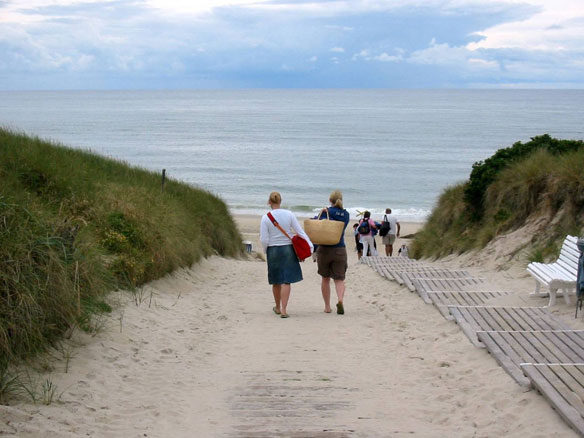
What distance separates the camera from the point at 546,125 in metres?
110

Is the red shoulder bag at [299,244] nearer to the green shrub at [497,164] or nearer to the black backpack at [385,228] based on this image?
the green shrub at [497,164]

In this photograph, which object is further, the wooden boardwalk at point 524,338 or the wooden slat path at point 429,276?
the wooden slat path at point 429,276

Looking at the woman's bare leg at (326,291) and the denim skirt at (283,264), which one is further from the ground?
the denim skirt at (283,264)

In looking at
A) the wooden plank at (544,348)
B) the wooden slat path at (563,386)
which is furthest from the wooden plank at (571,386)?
the wooden plank at (544,348)

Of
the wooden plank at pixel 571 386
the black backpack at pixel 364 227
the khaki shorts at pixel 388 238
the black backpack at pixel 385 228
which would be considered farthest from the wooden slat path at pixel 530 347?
the khaki shorts at pixel 388 238

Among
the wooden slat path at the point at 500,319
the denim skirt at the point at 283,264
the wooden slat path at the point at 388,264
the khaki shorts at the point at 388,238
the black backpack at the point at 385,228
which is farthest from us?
the khaki shorts at the point at 388,238

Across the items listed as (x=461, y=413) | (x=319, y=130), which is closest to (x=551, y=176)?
(x=461, y=413)

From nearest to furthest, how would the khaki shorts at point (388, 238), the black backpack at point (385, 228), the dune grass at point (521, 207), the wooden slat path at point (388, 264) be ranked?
the dune grass at point (521, 207) < the wooden slat path at point (388, 264) < the black backpack at point (385, 228) < the khaki shorts at point (388, 238)

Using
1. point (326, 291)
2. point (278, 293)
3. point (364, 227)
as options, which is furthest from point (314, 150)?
point (278, 293)

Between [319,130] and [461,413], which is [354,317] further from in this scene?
[319,130]

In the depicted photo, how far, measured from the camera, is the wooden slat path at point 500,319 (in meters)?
8.20

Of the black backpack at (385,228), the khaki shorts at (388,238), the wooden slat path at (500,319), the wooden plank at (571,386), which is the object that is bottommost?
the khaki shorts at (388,238)

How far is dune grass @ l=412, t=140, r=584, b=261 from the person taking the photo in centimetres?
1462

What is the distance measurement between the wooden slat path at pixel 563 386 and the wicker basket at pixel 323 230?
170 inches
